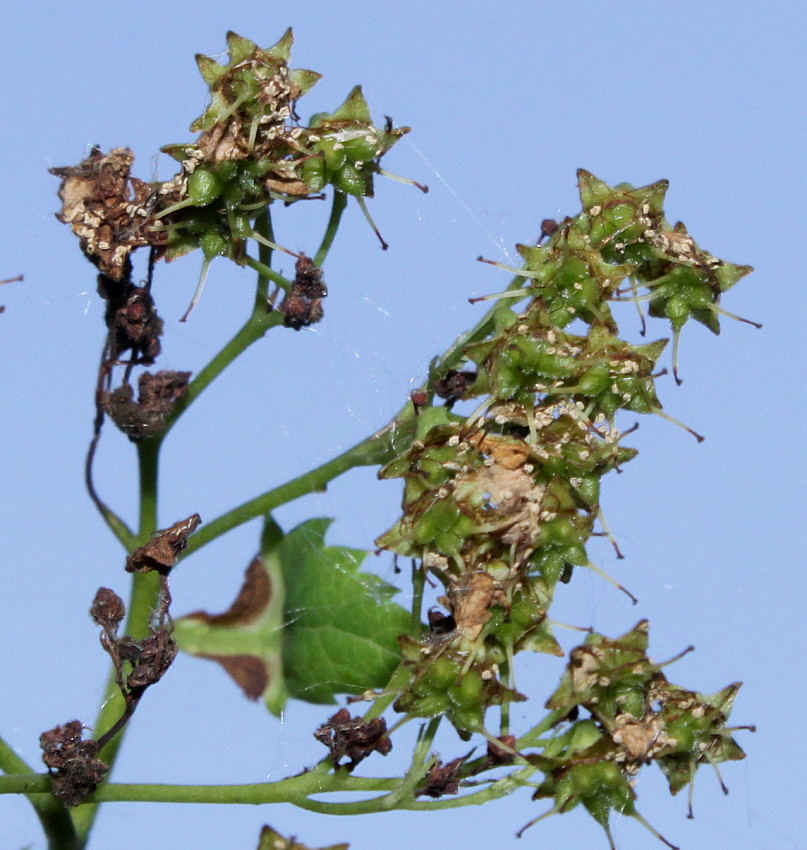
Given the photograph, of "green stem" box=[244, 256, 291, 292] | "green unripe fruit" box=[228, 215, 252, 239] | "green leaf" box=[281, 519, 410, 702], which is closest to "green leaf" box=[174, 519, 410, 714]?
"green leaf" box=[281, 519, 410, 702]

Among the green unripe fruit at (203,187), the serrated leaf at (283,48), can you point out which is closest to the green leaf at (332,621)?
the green unripe fruit at (203,187)

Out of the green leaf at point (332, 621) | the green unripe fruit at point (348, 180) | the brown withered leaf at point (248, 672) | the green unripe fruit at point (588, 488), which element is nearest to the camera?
the green unripe fruit at point (588, 488)

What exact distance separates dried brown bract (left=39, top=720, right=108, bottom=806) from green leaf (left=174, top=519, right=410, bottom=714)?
798mm

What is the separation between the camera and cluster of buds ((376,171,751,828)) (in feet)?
11.3

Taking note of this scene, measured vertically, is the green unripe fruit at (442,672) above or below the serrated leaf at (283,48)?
below

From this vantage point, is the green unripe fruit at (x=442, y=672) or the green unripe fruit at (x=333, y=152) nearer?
the green unripe fruit at (x=442, y=672)

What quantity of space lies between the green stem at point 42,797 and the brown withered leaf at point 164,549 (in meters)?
0.51

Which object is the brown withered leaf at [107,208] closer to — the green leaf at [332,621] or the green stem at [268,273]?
the green stem at [268,273]

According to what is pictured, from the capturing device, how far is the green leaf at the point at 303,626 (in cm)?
396

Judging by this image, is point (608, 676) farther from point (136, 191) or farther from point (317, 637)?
point (136, 191)

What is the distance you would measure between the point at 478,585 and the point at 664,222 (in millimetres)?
1092

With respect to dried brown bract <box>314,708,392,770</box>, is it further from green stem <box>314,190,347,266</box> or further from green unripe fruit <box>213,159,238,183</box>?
green unripe fruit <box>213,159,238,183</box>

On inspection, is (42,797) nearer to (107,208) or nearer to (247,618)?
(247,618)

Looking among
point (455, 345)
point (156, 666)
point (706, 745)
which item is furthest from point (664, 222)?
point (156, 666)
